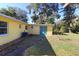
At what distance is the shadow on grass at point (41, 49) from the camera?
24.9 feet

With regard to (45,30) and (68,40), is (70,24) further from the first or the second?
(45,30)

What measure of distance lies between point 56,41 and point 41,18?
4.65ft

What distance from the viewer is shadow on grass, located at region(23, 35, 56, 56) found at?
758cm

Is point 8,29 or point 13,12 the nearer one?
point 13,12

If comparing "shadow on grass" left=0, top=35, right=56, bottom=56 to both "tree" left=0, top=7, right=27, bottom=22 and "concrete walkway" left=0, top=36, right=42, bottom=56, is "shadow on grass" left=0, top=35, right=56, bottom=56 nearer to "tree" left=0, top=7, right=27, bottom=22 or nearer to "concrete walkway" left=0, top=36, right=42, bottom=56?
"concrete walkway" left=0, top=36, right=42, bottom=56

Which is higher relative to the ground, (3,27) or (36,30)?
(3,27)

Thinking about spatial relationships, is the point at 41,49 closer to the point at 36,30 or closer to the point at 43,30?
the point at 43,30

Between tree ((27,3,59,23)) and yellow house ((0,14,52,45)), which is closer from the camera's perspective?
tree ((27,3,59,23))

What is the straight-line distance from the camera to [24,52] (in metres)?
7.65

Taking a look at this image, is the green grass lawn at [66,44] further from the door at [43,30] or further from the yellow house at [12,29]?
the yellow house at [12,29]

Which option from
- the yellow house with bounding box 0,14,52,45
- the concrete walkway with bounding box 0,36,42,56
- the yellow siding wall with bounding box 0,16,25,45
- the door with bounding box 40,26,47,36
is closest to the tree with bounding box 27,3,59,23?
the yellow house with bounding box 0,14,52,45

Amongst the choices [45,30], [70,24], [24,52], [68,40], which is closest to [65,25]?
[70,24]

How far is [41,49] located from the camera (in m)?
8.09

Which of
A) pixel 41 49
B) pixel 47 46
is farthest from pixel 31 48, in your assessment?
pixel 47 46
